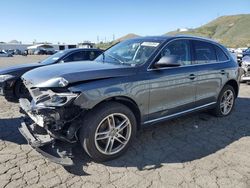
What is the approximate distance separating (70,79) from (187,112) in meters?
2.52

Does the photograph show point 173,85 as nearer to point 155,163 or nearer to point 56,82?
point 155,163

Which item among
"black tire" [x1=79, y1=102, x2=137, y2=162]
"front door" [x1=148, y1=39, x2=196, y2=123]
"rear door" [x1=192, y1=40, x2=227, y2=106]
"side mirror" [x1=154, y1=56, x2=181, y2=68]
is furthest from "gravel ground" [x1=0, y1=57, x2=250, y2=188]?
"side mirror" [x1=154, y1=56, x2=181, y2=68]

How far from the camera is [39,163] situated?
12.2 feet

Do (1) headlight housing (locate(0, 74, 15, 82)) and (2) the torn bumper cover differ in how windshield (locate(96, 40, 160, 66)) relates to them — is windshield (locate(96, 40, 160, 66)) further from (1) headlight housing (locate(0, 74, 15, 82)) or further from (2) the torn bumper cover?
(1) headlight housing (locate(0, 74, 15, 82))

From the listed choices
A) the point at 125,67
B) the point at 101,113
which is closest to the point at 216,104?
the point at 125,67

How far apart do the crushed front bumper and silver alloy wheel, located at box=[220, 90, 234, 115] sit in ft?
12.4

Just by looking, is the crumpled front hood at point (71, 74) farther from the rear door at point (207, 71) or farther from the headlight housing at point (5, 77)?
the headlight housing at point (5, 77)

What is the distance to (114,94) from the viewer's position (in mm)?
3656

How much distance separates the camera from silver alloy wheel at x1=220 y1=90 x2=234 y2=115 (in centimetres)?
601

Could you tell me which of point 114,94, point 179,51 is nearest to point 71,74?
point 114,94

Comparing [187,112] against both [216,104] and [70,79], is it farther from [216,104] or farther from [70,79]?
[70,79]

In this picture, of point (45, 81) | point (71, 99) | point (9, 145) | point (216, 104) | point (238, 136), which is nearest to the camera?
point (71, 99)

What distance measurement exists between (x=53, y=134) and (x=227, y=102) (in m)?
4.32

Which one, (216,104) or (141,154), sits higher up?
(216,104)
